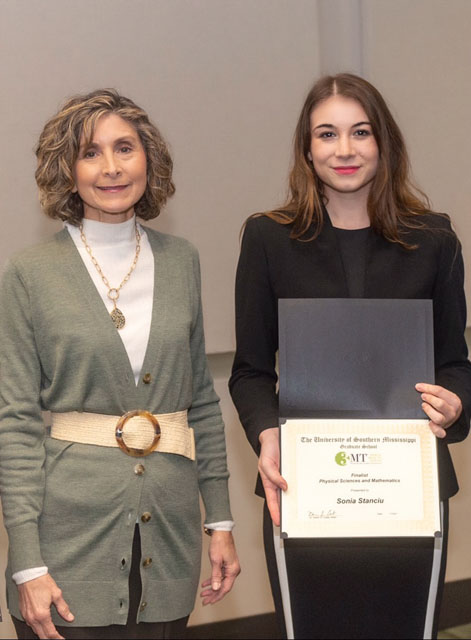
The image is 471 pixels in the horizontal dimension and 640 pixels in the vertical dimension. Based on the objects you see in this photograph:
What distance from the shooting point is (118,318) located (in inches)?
82.5

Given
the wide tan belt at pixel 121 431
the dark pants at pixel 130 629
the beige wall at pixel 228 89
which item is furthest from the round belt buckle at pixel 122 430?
the beige wall at pixel 228 89

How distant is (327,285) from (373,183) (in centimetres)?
26

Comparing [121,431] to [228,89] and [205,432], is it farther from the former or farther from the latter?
[228,89]

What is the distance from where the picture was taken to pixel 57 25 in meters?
3.21

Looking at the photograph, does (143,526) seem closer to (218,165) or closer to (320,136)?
(320,136)

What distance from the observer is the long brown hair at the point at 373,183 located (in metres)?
2.21

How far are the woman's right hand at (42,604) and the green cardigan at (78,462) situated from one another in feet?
0.12

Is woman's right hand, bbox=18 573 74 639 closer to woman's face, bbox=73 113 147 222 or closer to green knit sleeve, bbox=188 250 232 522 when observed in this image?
green knit sleeve, bbox=188 250 232 522

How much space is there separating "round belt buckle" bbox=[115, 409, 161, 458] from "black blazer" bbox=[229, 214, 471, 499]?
0.74 ft

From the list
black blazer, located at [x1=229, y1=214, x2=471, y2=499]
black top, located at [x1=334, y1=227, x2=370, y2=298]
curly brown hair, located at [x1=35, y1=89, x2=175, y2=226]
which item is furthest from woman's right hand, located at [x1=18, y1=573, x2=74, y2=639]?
black top, located at [x1=334, y1=227, x2=370, y2=298]

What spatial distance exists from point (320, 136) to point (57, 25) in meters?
1.37

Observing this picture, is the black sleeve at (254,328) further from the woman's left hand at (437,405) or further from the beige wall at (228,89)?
the beige wall at (228,89)

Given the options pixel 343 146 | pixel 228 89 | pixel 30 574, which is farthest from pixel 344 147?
pixel 228 89

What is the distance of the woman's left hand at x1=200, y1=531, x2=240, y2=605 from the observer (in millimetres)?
2176
